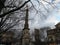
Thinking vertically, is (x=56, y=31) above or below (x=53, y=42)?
above

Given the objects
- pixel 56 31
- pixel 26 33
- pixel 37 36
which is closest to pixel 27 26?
pixel 26 33

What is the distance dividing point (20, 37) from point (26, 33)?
90.0 inches

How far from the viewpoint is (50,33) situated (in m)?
53.5

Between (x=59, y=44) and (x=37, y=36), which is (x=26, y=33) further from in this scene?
(x=37, y=36)

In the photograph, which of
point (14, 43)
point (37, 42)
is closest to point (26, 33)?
point (14, 43)

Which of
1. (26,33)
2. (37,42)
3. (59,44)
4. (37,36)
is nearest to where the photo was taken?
(26,33)

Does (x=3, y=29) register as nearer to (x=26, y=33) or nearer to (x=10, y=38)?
(x=26, y=33)

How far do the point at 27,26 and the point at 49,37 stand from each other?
14.5m

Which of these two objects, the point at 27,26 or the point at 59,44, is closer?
the point at 27,26

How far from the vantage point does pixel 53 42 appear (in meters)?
50.0

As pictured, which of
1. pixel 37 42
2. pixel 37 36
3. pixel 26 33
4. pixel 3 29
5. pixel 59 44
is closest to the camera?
pixel 3 29

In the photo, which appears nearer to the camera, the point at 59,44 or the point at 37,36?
the point at 59,44

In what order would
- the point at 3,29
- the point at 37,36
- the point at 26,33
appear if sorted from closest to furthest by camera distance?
the point at 3,29
the point at 26,33
the point at 37,36

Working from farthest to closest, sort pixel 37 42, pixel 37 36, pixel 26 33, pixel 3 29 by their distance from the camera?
1. pixel 37 36
2. pixel 37 42
3. pixel 26 33
4. pixel 3 29
